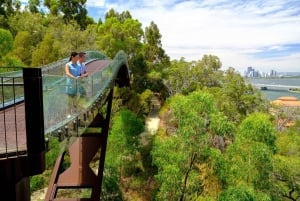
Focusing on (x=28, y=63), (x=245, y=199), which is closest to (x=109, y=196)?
(x=245, y=199)

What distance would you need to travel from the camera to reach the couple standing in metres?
5.94

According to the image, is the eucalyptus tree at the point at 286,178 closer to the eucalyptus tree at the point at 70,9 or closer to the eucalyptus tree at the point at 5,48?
the eucalyptus tree at the point at 5,48

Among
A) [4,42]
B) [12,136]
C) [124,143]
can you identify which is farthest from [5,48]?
[12,136]

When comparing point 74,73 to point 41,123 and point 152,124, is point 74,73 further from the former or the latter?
point 152,124

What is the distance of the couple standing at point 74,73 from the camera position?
5938 mm

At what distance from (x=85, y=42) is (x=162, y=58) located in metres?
6.76

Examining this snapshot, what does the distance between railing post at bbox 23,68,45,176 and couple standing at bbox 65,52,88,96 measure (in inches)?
92.4

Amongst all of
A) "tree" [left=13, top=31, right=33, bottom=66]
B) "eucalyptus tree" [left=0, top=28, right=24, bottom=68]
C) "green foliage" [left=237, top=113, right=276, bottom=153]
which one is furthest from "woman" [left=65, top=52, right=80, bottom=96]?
"tree" [left=13, top=31, right=33, bottom=66]

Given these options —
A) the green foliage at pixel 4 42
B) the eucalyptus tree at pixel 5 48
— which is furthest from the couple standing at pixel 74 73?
the green foliage at pixel 4 42

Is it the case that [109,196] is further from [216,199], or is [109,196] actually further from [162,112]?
[162,112]

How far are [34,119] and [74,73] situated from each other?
3487mm

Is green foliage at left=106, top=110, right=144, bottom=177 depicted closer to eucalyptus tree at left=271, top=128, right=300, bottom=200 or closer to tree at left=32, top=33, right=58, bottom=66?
tree at left=32, top=33, right=58, bottom=66

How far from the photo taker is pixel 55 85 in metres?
5.30

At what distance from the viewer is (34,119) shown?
3455 millimetres
